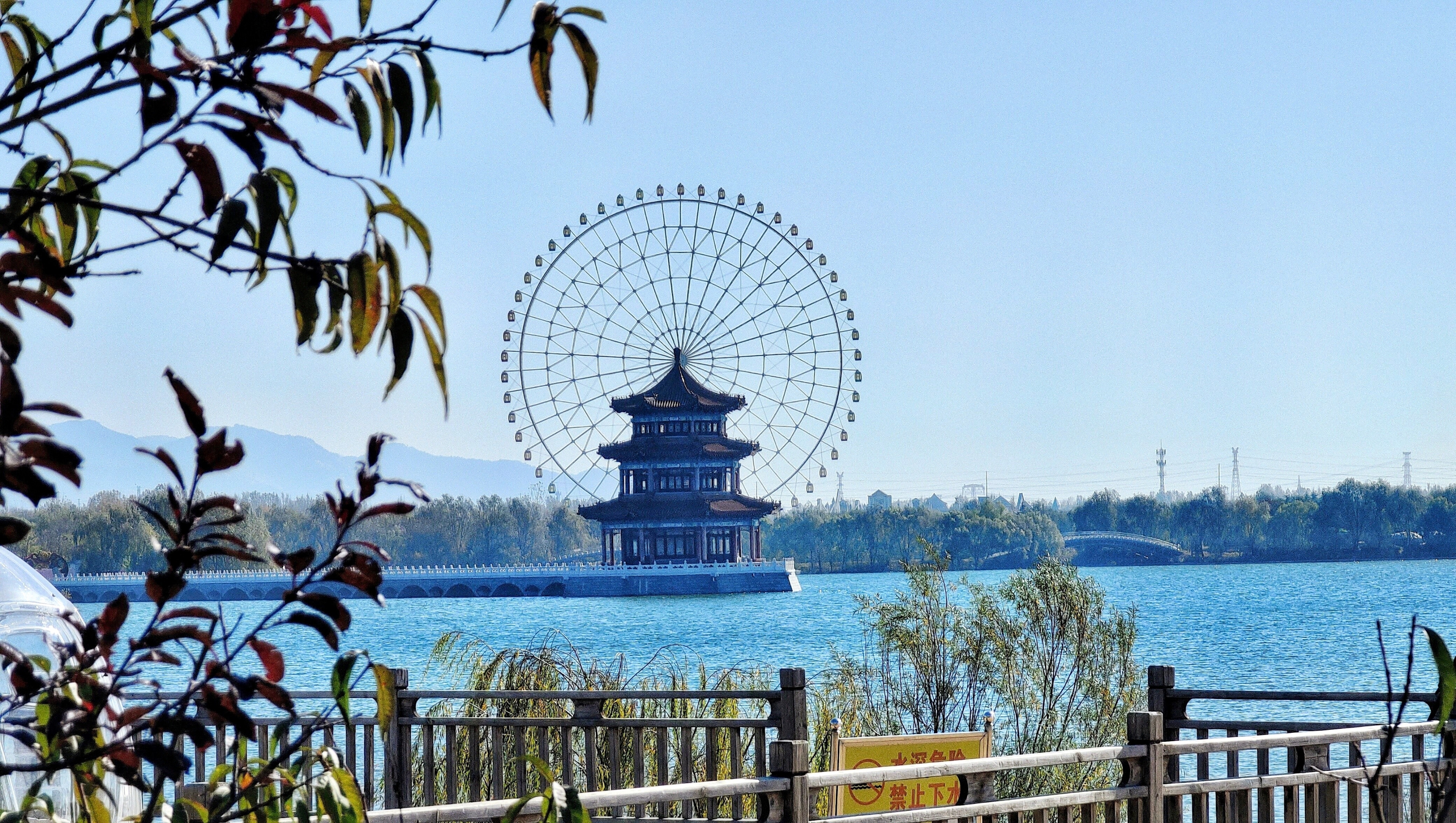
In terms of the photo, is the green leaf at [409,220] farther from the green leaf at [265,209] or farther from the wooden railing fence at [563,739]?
the wooden railing fence at [563,739]

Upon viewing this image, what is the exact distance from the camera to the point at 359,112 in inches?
59.4

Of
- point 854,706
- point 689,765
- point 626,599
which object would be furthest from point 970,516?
point 689,765

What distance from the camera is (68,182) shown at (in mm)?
1672

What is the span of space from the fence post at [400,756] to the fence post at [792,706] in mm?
1917

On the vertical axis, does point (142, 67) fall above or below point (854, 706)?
above

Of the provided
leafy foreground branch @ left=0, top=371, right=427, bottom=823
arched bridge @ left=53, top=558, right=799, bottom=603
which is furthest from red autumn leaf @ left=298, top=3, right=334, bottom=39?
arched bridge @ left=53, top=558, right=799, bottom=603

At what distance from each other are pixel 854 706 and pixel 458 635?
3.69 m

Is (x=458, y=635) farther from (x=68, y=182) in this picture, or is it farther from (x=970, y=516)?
(x=970, y=516)

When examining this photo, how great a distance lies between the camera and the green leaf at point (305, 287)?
4.83ft

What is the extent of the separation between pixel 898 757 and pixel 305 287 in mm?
5664

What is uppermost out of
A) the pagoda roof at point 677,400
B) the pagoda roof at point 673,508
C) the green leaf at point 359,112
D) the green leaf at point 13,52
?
the pagoda roof at point 677,400

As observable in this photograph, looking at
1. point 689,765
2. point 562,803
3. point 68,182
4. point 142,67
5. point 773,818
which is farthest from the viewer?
point 689,765

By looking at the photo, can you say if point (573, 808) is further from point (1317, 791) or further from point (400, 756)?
point (400, 756)

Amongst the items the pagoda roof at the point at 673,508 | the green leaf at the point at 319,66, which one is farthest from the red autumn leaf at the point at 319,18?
the pagoda roof at the point at 673,508
